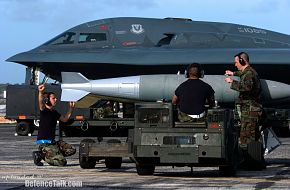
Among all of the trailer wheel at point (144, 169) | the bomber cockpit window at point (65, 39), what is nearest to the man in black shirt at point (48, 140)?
the trailer wheel at point (144, 169)

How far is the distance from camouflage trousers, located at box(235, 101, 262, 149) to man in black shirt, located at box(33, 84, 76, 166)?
323 centimetres

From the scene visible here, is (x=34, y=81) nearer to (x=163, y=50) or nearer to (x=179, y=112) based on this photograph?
(x=163, y=50)

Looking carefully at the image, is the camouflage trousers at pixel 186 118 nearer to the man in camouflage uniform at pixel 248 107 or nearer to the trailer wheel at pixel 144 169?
the trailer wheel at pixel 144 169

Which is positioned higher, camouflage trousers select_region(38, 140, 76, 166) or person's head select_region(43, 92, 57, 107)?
person's head select_region(43, 92, 57, 107)

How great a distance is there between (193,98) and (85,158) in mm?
2372

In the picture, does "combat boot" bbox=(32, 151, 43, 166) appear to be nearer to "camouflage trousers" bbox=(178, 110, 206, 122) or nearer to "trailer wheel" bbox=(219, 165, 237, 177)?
"camouflage trousers" bbox=(178, 110, 206, 122)

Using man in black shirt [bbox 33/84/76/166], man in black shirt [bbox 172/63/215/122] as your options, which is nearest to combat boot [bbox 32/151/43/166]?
man in black shirt [bbox 33/84/76/166]

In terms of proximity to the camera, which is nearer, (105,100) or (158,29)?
(105,100)

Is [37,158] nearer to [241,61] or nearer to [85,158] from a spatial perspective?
[85,158]

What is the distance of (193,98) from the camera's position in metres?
9.70

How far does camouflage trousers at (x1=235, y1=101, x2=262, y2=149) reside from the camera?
1091 centimetres

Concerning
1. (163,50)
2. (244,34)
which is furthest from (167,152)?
(244,34)

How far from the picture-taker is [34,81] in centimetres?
2619

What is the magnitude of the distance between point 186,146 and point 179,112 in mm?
639
